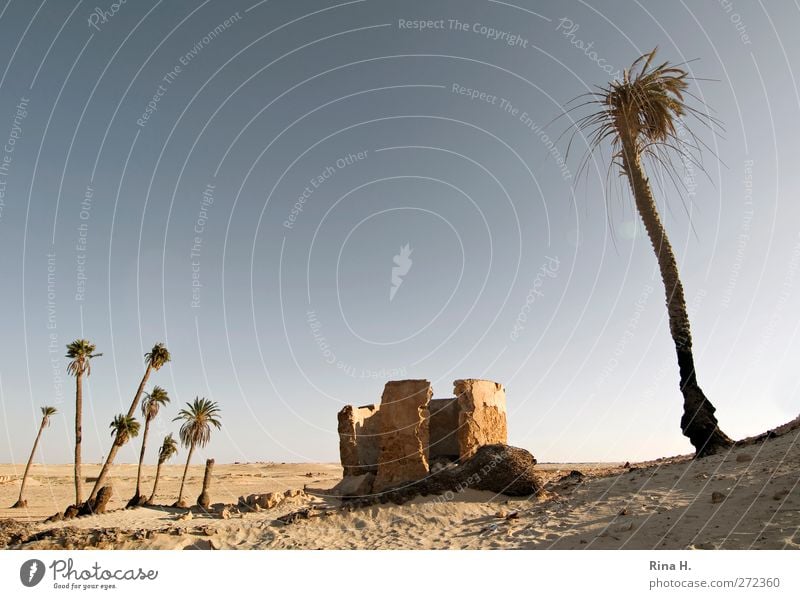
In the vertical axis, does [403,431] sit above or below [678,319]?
below

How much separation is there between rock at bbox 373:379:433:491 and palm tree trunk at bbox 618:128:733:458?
341 inches

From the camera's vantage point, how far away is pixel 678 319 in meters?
16.3

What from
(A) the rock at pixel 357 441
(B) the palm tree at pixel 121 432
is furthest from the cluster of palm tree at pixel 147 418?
(A) the rock at pixel 357 441

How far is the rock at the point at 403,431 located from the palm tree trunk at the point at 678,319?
8.66m

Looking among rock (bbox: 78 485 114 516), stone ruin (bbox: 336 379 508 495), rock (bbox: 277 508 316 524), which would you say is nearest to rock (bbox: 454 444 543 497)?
stone ruin (bbox: 336 379 508 495)

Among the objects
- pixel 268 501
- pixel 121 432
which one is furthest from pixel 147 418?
pixel 268 501

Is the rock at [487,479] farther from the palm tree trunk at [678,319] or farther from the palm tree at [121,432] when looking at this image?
A: the palm tree at [121,432]

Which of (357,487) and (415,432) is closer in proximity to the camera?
(415,432)

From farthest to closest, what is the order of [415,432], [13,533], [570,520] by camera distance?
[13,533] < [415,432] < [570,520]

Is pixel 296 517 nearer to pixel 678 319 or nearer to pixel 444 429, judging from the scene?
pixel 444 429

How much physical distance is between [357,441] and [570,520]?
11133 mm

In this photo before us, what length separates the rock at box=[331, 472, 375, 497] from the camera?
17.5m

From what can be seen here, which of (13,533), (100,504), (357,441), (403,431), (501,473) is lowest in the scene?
(100,504)

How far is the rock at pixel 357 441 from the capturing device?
20.4 metres
